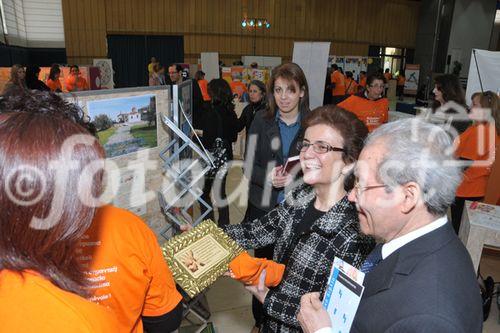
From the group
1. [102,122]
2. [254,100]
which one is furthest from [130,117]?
[254,100]

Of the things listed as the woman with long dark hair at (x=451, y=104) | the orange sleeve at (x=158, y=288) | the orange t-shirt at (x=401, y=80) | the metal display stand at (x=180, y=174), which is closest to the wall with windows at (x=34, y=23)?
the metal display stand at (x=180, y=174)

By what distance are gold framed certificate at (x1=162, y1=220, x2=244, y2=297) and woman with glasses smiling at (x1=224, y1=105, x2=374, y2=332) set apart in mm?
208

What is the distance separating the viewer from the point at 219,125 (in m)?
3.75

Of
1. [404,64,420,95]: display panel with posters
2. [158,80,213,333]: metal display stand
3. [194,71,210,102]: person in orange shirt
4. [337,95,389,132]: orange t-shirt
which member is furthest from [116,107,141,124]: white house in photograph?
[404,64,420,95]: display panel with posters

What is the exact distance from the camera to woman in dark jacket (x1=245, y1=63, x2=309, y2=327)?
2443mm

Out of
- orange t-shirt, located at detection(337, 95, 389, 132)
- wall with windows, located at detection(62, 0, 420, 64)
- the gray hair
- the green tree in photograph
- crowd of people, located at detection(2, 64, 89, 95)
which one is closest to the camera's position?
the gray hair

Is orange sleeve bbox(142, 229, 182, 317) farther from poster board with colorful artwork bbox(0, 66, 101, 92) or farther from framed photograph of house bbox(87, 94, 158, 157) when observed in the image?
poster board with colorful artwork bbox(0, 66, 101, 92)

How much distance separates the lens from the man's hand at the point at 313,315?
1119 mm

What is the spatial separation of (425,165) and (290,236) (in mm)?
715

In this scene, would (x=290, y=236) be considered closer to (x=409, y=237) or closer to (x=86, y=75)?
(x=409, y=237)

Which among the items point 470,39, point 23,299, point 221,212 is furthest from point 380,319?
point 470,39

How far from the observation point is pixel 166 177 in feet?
8.04

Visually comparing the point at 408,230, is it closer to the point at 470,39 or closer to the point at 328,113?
the point at 328,113

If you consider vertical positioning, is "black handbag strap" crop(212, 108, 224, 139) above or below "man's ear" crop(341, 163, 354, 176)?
below
